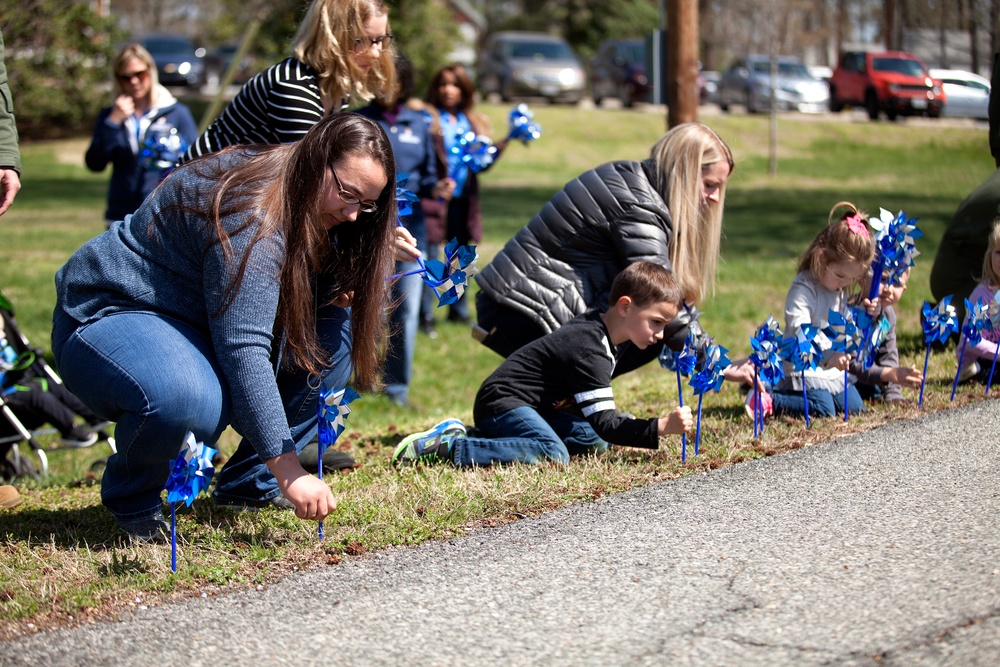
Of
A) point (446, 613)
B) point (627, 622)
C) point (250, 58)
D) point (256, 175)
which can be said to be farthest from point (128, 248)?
point (250, 58)

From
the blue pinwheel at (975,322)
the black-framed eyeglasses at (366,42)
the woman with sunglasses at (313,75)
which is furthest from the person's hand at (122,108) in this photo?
the blue pinwheel at (975,322)

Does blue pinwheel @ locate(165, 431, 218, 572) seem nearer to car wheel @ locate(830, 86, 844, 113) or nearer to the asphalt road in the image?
the asphalt road

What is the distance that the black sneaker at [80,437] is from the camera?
5727 mm

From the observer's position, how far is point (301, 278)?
3.18 metres

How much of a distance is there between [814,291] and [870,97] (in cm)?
2310

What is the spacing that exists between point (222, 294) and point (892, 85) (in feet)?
81.6

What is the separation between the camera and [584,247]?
4.72 meters

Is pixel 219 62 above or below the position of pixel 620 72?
above

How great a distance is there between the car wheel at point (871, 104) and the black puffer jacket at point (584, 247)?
2327 cm

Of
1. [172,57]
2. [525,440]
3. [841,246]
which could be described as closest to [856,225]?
[841,246]

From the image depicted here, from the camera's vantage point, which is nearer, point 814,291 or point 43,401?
point 814,291

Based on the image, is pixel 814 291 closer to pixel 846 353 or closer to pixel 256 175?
pixel 846 353

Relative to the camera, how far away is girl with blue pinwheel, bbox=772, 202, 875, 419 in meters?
4.68

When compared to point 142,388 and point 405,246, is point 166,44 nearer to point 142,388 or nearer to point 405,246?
point 405,246
